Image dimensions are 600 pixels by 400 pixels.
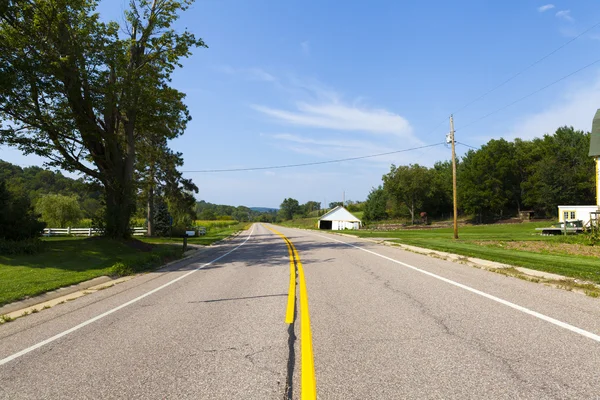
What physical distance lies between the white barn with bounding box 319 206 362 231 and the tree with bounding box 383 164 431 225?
9818mm

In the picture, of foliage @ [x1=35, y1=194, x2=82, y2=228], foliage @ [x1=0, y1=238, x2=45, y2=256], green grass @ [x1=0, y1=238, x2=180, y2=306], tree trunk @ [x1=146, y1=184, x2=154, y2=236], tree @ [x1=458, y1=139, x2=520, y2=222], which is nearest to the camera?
green grass @ [x1=0, y1=238, x2=180, y2=306]

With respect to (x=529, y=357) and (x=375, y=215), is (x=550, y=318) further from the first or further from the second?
(x=375, y=215)

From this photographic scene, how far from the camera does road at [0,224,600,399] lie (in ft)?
12.3

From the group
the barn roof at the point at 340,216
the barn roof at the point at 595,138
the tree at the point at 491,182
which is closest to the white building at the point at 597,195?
the barn roof at the point at 595,138

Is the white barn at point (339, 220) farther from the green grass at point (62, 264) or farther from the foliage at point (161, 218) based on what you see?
the green grass at point (62, 264)

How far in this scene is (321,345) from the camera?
4969 mm

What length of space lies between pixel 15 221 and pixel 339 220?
66.9 meters

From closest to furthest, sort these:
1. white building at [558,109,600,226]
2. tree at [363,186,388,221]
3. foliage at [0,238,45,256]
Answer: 1. foliage at [0,238,45,256]
2. white building at [558,109,600,226]
3. tree at [363,186,388,221]

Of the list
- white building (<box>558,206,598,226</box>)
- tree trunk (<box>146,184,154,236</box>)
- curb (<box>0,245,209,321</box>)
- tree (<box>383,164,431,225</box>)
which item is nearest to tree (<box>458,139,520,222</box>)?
tree (<box>383,164,431,225</box>)

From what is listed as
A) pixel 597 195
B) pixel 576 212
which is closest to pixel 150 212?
pixel 597 195

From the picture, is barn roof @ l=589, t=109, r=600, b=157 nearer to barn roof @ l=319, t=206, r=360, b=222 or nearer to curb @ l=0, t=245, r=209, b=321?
curb @ l=0, t=245, r=209, b=321

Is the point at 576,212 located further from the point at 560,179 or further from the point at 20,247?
the point at 20,247

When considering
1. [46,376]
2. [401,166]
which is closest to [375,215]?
[401,166]

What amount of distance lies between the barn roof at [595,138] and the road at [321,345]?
98.7 ft
